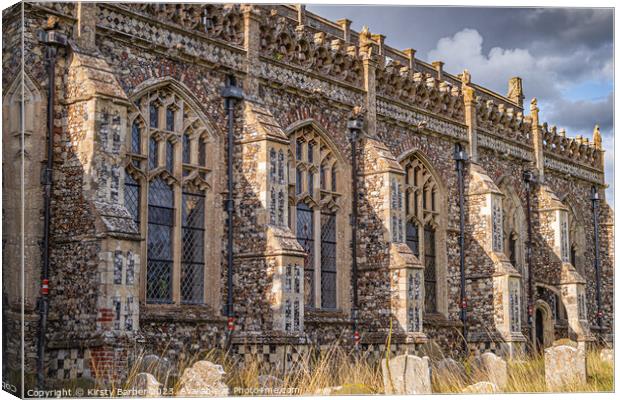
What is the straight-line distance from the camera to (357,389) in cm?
1570

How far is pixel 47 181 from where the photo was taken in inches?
642

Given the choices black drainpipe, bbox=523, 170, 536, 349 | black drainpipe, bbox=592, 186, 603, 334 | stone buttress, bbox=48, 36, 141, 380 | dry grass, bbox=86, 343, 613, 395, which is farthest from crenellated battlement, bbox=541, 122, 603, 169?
stone buttress, bbox=48, 36, 141, 380

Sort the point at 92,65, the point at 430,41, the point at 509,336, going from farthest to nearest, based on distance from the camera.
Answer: the point at 509,336 → the point at 430,41 → the point at 92,65

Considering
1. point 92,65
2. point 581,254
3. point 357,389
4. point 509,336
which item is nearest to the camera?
point 357,389

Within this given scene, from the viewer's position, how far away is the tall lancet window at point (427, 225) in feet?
87.1

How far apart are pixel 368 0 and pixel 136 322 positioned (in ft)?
20.8

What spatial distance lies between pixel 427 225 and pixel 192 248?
9228mm

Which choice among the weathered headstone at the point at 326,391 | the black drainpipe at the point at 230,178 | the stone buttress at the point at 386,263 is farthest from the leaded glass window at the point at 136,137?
the stone buttress at the point at 386,263

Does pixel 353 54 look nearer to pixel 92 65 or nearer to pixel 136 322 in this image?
pixel 92 65

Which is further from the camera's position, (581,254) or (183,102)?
(581,254)

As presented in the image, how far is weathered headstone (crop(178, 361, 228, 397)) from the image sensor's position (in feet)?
48.8

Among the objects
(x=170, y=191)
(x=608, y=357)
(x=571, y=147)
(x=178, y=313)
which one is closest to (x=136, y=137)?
(x=170, y=191)

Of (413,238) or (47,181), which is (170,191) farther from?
(413,238)

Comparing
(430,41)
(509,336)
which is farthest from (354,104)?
(509,336)
